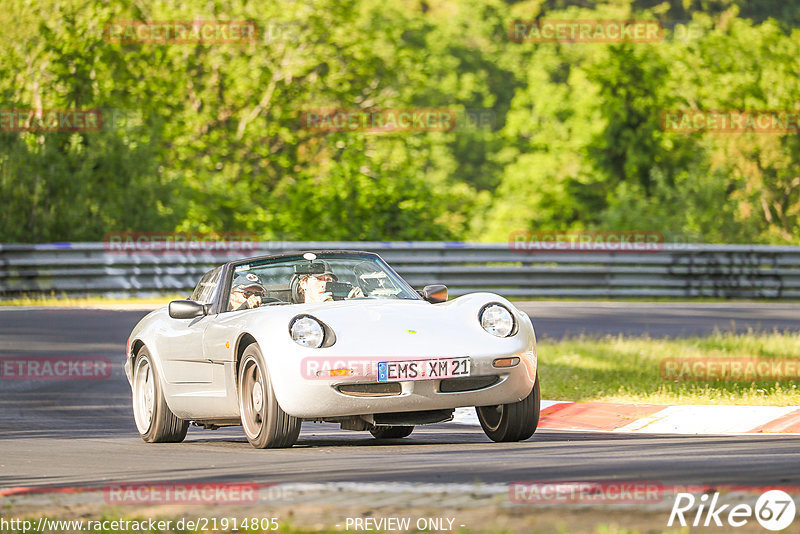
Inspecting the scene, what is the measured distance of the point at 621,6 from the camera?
66.8 meters

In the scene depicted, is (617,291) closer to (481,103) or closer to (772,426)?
(772,426)

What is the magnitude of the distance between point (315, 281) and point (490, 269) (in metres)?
14.9

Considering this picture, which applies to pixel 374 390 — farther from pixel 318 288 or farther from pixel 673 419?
pixel 673 419

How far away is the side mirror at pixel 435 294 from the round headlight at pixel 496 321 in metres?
0.61

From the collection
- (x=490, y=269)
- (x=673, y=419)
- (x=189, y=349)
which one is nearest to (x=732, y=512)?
(x=189, y=349)

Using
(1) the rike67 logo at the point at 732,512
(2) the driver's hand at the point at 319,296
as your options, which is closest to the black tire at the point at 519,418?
(2) the driver's hand at the point at 319,296

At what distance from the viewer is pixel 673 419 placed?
10.8 metres

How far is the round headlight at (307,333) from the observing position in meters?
8.66

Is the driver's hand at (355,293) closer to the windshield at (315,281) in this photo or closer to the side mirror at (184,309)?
the windshield at (315,281)

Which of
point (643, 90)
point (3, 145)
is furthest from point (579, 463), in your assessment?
point (643, 90)

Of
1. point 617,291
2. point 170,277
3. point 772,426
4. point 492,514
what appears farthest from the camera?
point 617,291

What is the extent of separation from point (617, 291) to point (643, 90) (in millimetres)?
21680

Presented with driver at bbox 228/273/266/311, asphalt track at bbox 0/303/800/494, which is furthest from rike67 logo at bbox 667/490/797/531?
driver at bbox 228/273/266/311

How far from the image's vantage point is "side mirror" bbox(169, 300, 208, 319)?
381 inches
